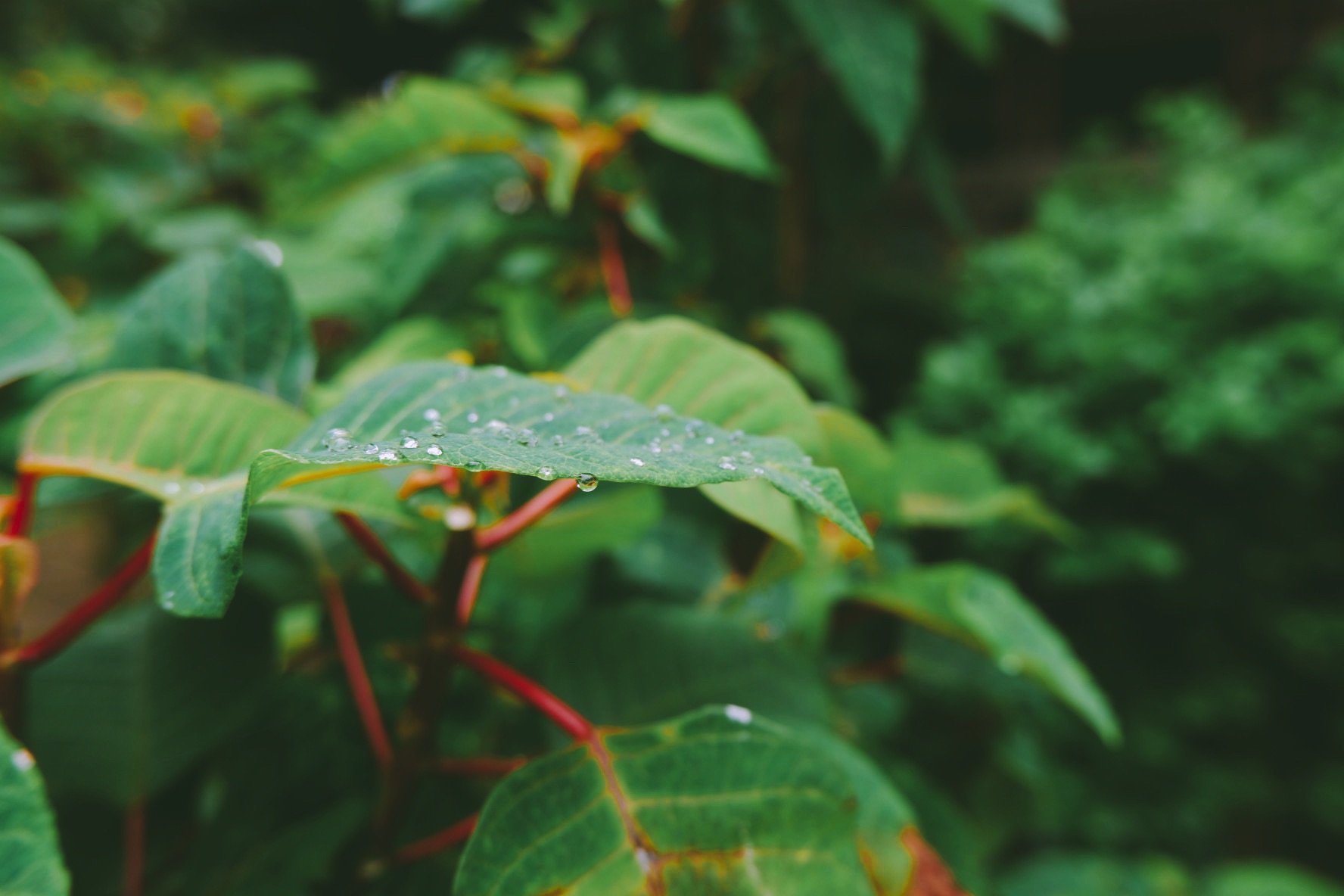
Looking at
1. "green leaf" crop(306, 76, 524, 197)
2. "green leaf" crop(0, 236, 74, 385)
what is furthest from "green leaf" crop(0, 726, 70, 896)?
"green leaf" crop(306, 76, 524, 197)

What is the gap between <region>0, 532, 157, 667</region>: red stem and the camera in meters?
0.38

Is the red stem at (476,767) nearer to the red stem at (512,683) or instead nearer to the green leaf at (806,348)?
the red stem at (512,683)

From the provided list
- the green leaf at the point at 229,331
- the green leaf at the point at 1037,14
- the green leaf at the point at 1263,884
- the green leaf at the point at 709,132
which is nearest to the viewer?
the green leaf at the point at 229,331

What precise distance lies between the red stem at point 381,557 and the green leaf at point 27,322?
215 millimetres

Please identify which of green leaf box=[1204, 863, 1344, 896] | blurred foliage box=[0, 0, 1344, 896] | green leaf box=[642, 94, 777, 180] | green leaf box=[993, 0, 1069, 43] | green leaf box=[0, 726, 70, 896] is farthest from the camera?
green leaf box=[1204, 863, 1344, 896]

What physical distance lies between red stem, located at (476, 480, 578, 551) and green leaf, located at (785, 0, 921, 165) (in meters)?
0.52

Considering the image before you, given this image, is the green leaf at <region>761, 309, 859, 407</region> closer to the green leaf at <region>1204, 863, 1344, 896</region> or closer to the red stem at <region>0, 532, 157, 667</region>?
the red stem at <region>0, 532, 157, 667</region>

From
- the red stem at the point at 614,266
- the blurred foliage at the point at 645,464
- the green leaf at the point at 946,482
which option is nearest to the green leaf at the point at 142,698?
the blurred foliage at the point at 645,464

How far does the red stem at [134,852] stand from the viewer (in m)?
0.46

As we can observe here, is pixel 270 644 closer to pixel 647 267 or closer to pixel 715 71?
pixel 647 267

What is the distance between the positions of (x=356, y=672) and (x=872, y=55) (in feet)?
2.25

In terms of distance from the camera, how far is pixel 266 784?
0.50 metres

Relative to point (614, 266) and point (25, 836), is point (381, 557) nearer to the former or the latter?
point (25, 836)

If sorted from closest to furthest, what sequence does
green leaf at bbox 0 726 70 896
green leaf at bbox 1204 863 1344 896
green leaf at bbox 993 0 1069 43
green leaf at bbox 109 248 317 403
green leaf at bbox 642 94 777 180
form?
green leaf at bbox 0 726 70 896 → green leaf at bbox 109 248 317 403 → green leaf at bbox 642 94 777 180 → green leaf at bbox 993 0 1069 43 → green leaf at bbox 1204 863 1344 896
